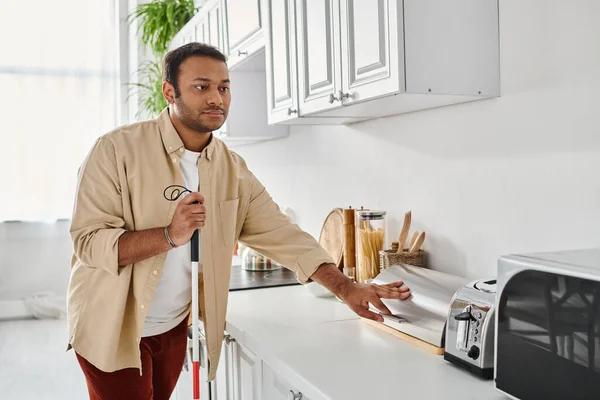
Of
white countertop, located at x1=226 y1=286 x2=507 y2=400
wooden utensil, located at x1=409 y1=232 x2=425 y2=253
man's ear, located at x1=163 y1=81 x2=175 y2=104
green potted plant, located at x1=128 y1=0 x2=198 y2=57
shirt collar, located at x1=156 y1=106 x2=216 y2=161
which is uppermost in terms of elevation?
green potted plant, located at x1=128 y1=0 x2=198 y2=57

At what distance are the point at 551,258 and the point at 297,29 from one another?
1.36m

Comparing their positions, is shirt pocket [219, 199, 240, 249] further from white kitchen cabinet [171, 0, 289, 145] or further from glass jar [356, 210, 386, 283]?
white kitchen cabinet [171, 0, 289, 145]

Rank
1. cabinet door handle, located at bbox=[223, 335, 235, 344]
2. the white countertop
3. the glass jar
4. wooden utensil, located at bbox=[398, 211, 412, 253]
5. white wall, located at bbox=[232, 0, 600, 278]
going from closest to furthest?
the white countertop < white wall, located at bbox=[232, 0, 600, 278] < cabinet door handle, located at bbox=[223, 335, 235, 344] < wooden utensil, located at bbox=[398, 211, 412, 253] < the glass jar

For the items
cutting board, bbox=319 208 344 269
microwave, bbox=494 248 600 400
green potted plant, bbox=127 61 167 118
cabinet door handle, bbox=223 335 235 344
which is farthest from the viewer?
green potted plant, bbox=127 61 167 118

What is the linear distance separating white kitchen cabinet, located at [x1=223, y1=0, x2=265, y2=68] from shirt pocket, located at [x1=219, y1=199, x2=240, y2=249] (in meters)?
0.86

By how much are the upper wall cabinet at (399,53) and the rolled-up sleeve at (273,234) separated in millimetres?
373

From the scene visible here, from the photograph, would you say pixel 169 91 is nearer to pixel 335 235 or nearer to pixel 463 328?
pixel 335 235

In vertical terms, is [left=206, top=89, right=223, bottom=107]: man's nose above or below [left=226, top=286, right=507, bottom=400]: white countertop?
above

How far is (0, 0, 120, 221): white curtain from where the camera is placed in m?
→ 5.46

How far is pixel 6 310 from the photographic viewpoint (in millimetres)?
5434

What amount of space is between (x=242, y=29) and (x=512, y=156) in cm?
155

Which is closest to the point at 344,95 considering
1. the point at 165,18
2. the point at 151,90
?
the point at 165,18

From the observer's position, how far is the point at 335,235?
8.48 ft

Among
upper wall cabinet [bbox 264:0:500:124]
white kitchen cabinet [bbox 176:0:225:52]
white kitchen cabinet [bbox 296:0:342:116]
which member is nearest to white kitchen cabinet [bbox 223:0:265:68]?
white kitchen cabinet [bbox 176:0:225:52]
